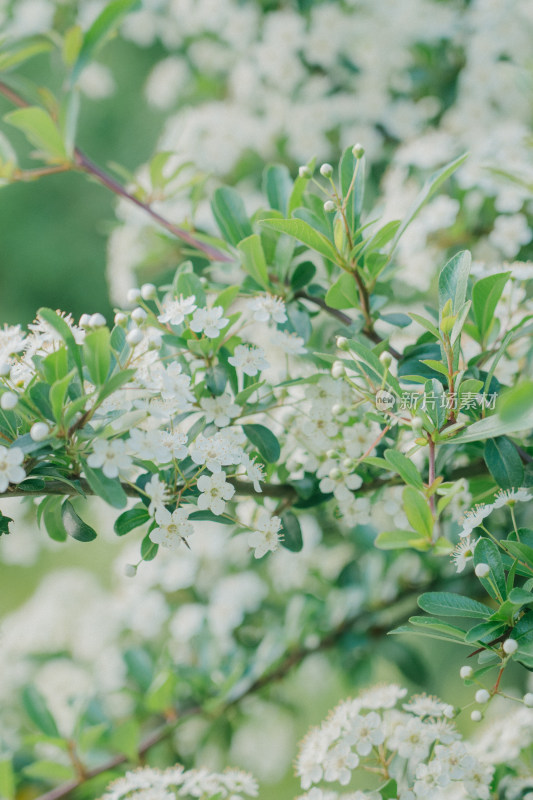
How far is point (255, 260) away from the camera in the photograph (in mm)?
640

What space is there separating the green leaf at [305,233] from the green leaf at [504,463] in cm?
21

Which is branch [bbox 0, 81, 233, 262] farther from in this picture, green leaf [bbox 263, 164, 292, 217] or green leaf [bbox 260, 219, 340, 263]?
green leaf [bbox 260, 219, 340, 263]

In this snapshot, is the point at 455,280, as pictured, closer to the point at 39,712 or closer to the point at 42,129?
the point at 42,129

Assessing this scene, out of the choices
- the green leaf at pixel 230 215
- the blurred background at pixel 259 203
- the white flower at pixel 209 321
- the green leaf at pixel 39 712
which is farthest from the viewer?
the blurred background at pixel 259 203

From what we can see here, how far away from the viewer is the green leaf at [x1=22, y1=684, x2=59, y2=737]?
2.74 ft

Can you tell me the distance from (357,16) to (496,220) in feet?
1.94

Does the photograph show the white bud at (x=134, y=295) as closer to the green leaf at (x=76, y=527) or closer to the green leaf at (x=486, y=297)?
the green leaf at (x=76, y=527)

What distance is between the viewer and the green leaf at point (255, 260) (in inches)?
24.4

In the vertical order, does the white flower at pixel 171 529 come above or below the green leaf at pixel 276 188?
below

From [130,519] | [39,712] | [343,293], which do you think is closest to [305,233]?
[343,293]

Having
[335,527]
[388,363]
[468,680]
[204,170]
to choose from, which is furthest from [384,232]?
[204,170]

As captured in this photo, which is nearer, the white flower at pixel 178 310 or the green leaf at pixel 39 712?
the white flower at pixel 178 310

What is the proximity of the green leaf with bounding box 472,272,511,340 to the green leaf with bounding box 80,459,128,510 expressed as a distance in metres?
0.34

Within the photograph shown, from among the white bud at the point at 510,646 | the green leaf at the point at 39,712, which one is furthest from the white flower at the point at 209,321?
the green leaf at the point at 39,712
